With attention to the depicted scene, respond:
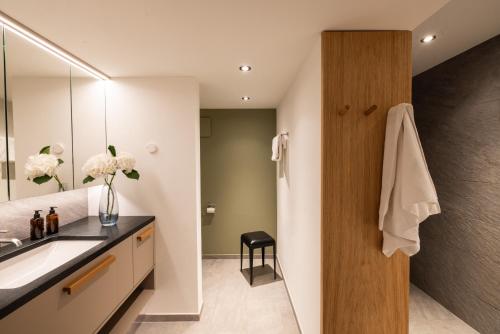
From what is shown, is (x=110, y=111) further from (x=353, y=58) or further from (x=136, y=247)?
(x=353, y=58)

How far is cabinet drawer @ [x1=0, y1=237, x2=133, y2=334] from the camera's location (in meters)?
0.95

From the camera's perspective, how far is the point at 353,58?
1396 millimetres

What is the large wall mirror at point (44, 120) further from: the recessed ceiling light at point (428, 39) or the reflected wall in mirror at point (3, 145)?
the recessed ceiling light at point (428, 39)

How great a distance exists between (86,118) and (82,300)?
4.72ft

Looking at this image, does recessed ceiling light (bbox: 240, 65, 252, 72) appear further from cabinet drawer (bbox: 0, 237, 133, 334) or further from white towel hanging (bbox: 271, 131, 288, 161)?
cabinet drawer (bbox: 0, 237, 133, 334)

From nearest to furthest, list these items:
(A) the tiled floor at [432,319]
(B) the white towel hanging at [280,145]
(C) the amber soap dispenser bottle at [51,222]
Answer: (C) the amber soap dispenser bottle at [51,222], (A) the tiled floor at [432,319], (B) the white towel hanging at [280,145]

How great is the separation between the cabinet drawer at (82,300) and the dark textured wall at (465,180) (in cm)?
277

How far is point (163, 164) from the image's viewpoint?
2209 millimetres

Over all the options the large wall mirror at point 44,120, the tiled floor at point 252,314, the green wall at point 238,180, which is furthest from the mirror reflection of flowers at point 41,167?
the green wall at point 238,180

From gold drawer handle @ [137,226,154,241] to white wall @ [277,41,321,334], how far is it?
1.29m

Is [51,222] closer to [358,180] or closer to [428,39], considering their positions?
[358,180]

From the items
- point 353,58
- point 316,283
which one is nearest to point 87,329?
point 316,283

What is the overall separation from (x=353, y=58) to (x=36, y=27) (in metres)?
1.84

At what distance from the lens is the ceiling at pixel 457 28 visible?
4.81 feet
